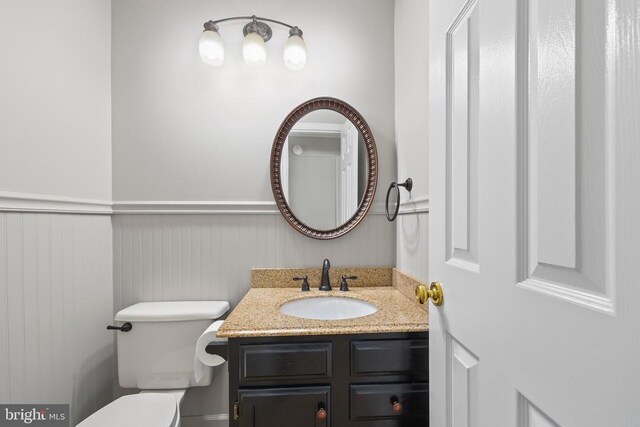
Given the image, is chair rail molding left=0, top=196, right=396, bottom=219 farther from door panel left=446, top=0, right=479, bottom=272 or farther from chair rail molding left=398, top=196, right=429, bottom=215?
door panel left=446, top=0, right=479, bottom=272

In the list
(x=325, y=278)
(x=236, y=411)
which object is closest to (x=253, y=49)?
(x=325, y=278)

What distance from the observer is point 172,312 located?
4.42ft

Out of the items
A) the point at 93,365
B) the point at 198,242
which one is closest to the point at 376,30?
the point at 198,242

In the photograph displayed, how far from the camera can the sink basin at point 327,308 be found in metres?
1.30

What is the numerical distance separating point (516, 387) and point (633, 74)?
1.44ft

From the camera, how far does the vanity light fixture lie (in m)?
1.45

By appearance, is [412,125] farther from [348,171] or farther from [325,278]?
[325,278]

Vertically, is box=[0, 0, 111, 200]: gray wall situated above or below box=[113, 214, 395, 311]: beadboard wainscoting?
above

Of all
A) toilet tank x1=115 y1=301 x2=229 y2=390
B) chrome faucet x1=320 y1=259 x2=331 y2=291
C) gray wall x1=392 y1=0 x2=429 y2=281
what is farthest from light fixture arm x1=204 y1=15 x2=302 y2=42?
toilet tank x1=115 y1=301 x2=229 y2=390

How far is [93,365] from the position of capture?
1393 millimetres

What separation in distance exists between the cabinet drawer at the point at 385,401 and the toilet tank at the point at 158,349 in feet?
2.47

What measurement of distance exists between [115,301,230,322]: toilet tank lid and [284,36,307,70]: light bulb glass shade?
1267 millimetres

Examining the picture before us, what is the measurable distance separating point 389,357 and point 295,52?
1.43 meters

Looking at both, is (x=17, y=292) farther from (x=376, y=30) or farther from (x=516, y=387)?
(x=376, y=30)
